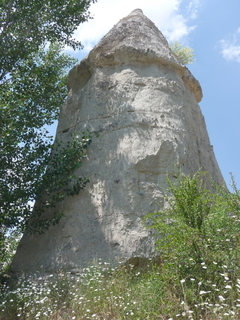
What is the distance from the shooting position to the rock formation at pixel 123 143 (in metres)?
7.95

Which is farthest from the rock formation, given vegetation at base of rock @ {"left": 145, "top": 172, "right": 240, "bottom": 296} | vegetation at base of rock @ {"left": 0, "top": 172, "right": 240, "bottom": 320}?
vegetation at base of rock @ {"left": 145, "top": 172, "right": 240, "bottom": 296}

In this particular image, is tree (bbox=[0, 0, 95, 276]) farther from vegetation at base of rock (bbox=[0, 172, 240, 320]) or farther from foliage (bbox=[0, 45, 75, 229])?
vegetation at base of rock (bbox=[0, 172, 240, 320])

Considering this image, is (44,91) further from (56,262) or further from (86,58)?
(56,262)

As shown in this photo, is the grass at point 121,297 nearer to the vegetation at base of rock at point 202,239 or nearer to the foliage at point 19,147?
the vegetation at base of rock at point 202,239

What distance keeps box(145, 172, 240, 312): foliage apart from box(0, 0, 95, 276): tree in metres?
3.00

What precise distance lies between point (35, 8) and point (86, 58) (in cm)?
213

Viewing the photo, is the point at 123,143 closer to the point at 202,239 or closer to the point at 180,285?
the point at 202,239

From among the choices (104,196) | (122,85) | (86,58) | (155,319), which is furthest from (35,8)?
(155,319)

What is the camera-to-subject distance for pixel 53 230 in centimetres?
858

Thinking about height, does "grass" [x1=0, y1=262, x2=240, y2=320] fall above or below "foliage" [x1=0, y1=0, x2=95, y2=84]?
below

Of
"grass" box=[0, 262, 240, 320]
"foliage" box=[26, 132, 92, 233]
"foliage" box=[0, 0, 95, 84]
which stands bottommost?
"grass" box=[0, 262, 240, 320]

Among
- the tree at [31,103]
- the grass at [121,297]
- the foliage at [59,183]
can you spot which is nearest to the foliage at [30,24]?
the tree at [31,103]

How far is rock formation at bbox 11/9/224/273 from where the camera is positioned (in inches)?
313

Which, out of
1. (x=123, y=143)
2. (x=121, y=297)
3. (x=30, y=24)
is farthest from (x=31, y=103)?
(x=121, y=297)
